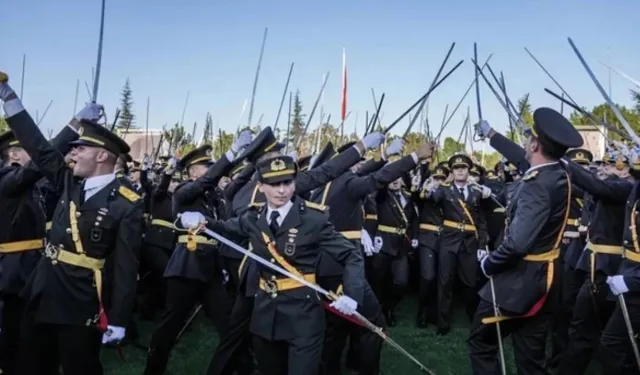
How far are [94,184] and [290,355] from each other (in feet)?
5.62

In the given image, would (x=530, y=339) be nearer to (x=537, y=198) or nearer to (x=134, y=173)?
(x=537, y=198)

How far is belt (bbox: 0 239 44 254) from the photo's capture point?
4957mm

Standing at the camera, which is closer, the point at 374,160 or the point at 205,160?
the point at 205,160

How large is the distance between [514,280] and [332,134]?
28.4ft

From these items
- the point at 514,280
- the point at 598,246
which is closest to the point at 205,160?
the point at 514,280

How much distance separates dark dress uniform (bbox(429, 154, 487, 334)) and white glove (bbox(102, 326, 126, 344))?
519 cm

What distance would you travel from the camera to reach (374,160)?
315 inches

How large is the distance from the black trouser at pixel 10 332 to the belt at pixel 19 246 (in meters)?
0.34

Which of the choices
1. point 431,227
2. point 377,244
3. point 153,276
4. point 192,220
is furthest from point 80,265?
point 431,227

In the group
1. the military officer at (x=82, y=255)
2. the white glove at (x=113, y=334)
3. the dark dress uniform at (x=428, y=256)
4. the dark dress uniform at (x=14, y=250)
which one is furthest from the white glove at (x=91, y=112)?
the dark dress uniform at (x=428, y=256)

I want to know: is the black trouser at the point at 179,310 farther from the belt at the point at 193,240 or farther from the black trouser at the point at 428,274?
the black trouser at the point at 428,274

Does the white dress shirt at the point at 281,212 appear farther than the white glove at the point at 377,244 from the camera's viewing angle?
No

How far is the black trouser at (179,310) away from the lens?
5.63 metres

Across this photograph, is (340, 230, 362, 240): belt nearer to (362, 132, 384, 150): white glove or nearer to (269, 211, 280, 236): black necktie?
(362, 132, 384, 150): white glove
